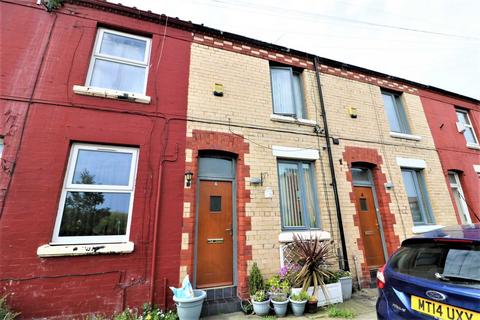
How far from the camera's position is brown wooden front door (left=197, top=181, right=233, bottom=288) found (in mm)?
4637

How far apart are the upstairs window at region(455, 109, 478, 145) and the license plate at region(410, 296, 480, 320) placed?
10.2 m

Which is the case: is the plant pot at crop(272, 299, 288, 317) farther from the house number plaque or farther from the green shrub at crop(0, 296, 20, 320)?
the green shrub at crop(0, 296, 20, 320)

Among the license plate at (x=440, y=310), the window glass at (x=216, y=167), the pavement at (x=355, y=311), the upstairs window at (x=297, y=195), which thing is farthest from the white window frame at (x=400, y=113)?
the license plate at (x=440, y=310)

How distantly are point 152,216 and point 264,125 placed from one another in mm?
3370

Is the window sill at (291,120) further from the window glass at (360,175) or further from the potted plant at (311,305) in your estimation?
the potted plant at (311,305)

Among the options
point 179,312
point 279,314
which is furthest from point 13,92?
point 279,314

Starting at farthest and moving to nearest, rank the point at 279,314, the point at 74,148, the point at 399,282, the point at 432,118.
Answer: the point at 432,118 < the point at 74,148 < the point at 279,314 < the point at 399,282

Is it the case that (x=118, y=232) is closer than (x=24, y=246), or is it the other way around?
(x=24, y=246)

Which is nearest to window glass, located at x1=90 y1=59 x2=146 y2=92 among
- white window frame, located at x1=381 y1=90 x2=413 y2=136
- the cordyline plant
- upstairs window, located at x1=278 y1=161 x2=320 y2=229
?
upstairs window, located at x1=278 y1=161 x2=320 y2=229

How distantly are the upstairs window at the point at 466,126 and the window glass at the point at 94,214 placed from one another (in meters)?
12.2

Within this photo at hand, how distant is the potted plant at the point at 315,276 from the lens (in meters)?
4.45

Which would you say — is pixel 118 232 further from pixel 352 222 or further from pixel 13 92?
pixel 352 222

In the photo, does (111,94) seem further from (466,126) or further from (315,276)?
(466,126)

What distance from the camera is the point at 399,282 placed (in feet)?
7.84
